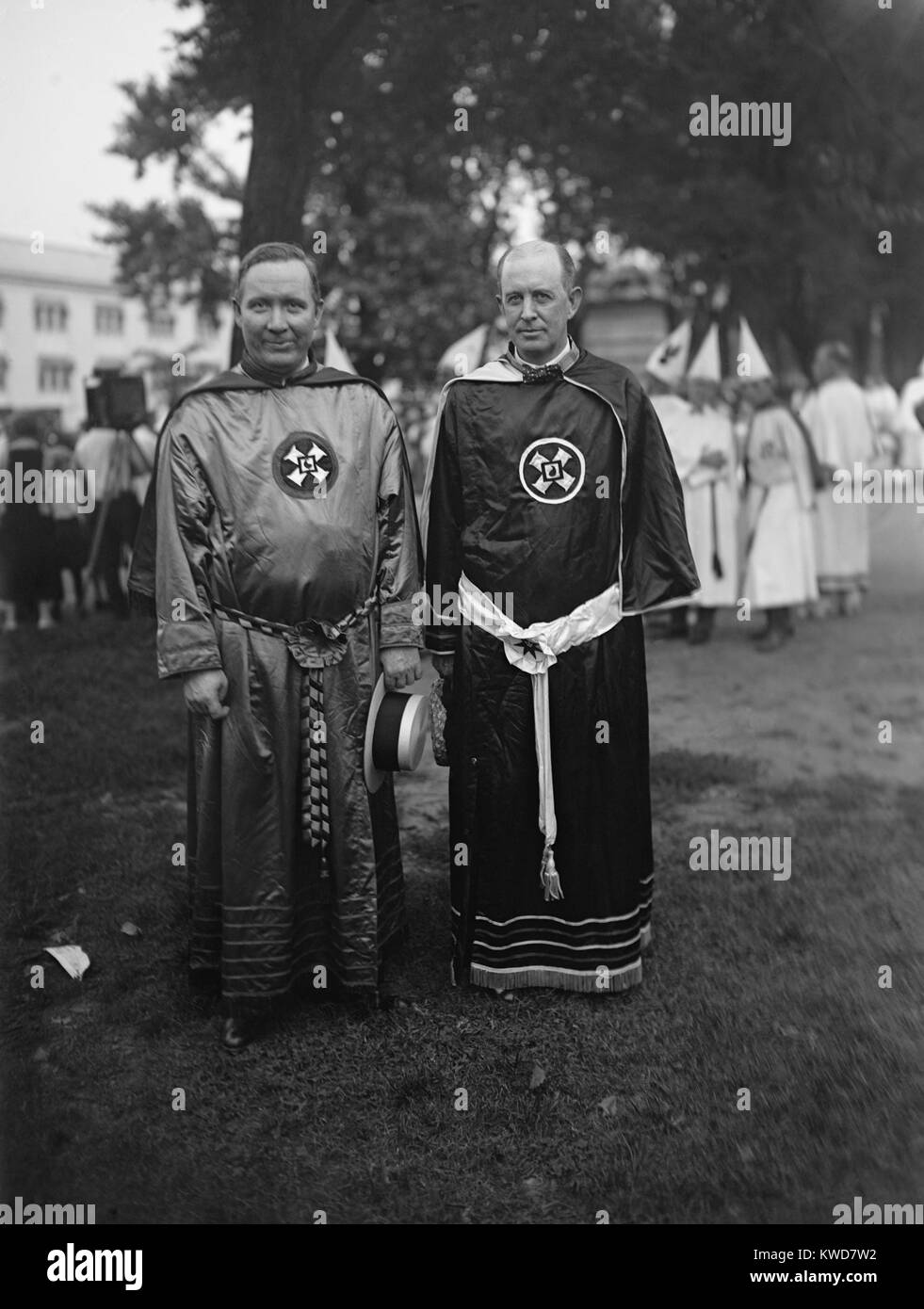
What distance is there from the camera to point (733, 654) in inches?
375

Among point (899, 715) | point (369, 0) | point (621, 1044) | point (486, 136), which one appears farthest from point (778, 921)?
point (486, 136)

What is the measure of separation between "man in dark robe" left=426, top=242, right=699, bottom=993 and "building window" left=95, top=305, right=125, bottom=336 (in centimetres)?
4969

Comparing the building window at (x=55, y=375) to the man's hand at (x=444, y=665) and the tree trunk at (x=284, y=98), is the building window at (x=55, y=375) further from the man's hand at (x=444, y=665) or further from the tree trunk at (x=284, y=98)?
the man's hand at (x=444, y=665)

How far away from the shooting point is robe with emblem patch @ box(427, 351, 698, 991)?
149 inches

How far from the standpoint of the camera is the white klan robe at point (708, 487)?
1021 cm

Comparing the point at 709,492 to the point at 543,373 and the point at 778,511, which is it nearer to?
the point at 778,511

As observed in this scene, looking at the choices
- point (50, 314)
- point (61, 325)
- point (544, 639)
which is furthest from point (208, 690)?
point (61, 325)

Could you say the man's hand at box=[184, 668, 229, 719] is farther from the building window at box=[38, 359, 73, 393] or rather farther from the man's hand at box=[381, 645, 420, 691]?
the building window at box=[38, 359, 73, 393]

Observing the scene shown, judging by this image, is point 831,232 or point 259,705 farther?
point 831,232

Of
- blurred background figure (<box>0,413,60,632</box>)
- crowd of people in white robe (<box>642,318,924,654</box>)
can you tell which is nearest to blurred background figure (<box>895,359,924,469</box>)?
crowd of people in white robe (<box>642,318,924,654</box>)

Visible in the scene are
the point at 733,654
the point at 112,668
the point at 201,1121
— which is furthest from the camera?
the point at 733,654

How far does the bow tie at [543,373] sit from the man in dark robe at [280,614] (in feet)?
1.41
